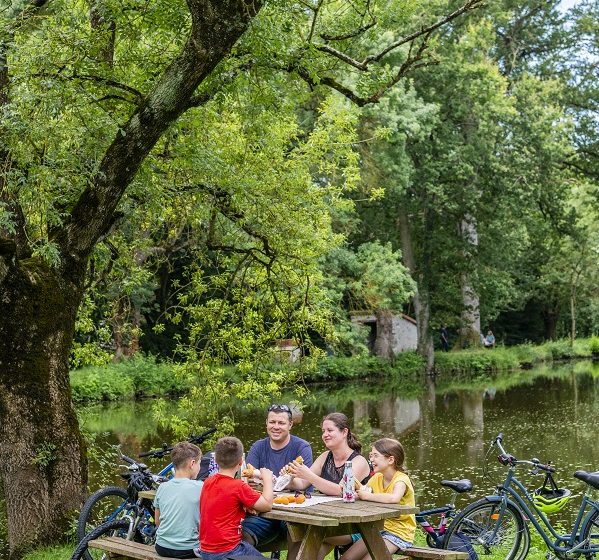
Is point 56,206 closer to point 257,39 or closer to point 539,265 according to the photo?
point 257,39

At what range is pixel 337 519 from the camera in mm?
5750

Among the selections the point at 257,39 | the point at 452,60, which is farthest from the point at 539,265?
the point at 257,39

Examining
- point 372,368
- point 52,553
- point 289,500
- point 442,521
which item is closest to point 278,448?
point 289,500

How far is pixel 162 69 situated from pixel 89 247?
2477 mm

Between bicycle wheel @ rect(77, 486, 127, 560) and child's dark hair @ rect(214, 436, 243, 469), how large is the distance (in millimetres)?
2400

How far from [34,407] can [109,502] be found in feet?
3.79

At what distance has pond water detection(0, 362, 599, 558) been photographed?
17359mm

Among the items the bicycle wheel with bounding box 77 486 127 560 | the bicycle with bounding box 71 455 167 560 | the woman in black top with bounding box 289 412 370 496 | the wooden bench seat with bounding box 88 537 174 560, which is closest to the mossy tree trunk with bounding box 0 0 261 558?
the bicycle wheel with bounding box 77 486 127 560

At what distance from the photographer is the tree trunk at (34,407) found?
8.70 meters

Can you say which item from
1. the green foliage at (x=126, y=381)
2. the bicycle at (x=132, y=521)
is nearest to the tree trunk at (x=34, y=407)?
the bicycle at (x=132, y=521)

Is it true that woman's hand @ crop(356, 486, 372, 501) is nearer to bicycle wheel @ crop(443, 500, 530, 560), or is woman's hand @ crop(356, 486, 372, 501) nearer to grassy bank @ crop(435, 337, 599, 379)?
bicycle wheel @ crop(443, 500, 530, 560)

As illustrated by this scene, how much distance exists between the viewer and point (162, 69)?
10453 millimetres

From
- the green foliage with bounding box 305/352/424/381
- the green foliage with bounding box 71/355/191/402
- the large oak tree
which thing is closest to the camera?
the large oak tree

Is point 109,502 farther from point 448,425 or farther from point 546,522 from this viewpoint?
point 448,425
